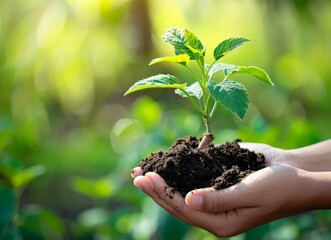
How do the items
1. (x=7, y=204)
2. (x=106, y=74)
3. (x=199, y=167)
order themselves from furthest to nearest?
(x=106, y=74), (x=7, y=204), (x=199, y=167)

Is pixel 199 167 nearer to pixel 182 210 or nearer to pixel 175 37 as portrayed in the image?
pixel 182 210

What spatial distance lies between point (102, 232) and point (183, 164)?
94cm

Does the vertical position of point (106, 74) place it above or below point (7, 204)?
above

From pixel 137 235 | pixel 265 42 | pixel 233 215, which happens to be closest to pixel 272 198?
pixel 233 215

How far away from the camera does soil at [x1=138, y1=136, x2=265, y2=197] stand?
1.32 meters

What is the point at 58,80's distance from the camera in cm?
449

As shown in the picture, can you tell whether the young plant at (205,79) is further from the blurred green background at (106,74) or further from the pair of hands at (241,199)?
the blurred green background at (106,74)

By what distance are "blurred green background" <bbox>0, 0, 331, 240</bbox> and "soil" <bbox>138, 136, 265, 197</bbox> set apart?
1371mm

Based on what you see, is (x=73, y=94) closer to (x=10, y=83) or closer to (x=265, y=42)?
(x=10, y=83)

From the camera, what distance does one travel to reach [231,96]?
1.26 m

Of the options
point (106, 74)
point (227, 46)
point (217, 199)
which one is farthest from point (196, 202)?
point (106, 74)

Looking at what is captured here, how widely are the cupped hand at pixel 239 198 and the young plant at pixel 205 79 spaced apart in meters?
0.16

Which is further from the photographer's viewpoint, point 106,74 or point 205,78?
point 106,74

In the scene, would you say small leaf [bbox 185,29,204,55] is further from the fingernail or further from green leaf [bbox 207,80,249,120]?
the fingernail
